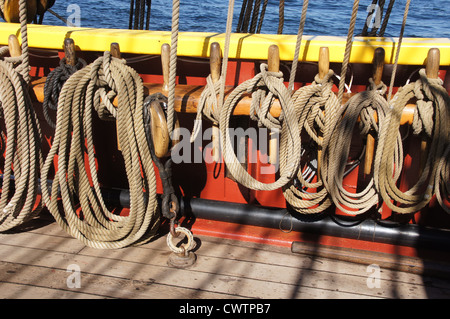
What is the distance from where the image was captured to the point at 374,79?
2.05 metres

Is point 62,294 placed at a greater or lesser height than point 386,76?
lesser

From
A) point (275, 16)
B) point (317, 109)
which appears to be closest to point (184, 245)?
point (317, 109)

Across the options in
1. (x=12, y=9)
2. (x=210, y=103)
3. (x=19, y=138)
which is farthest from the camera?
(x=12, y=9)

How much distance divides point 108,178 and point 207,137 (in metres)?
0.70

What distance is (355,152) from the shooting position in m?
2.34

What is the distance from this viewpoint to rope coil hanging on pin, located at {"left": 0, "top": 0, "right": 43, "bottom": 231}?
207 cm

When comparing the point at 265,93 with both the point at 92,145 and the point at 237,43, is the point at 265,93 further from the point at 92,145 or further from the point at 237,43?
the point at 92,145

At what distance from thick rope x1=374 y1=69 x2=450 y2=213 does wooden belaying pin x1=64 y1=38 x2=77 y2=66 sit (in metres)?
1.58

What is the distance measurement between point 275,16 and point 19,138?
9.57 m

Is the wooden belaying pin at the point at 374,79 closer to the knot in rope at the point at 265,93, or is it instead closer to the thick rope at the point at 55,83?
the knot in rope at the point at 265,93

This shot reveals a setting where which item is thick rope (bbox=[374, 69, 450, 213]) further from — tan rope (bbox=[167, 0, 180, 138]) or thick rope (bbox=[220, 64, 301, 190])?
tan rope (bbox=[167, 0, 180, 138])

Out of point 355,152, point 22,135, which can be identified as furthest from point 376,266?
point 22,135
